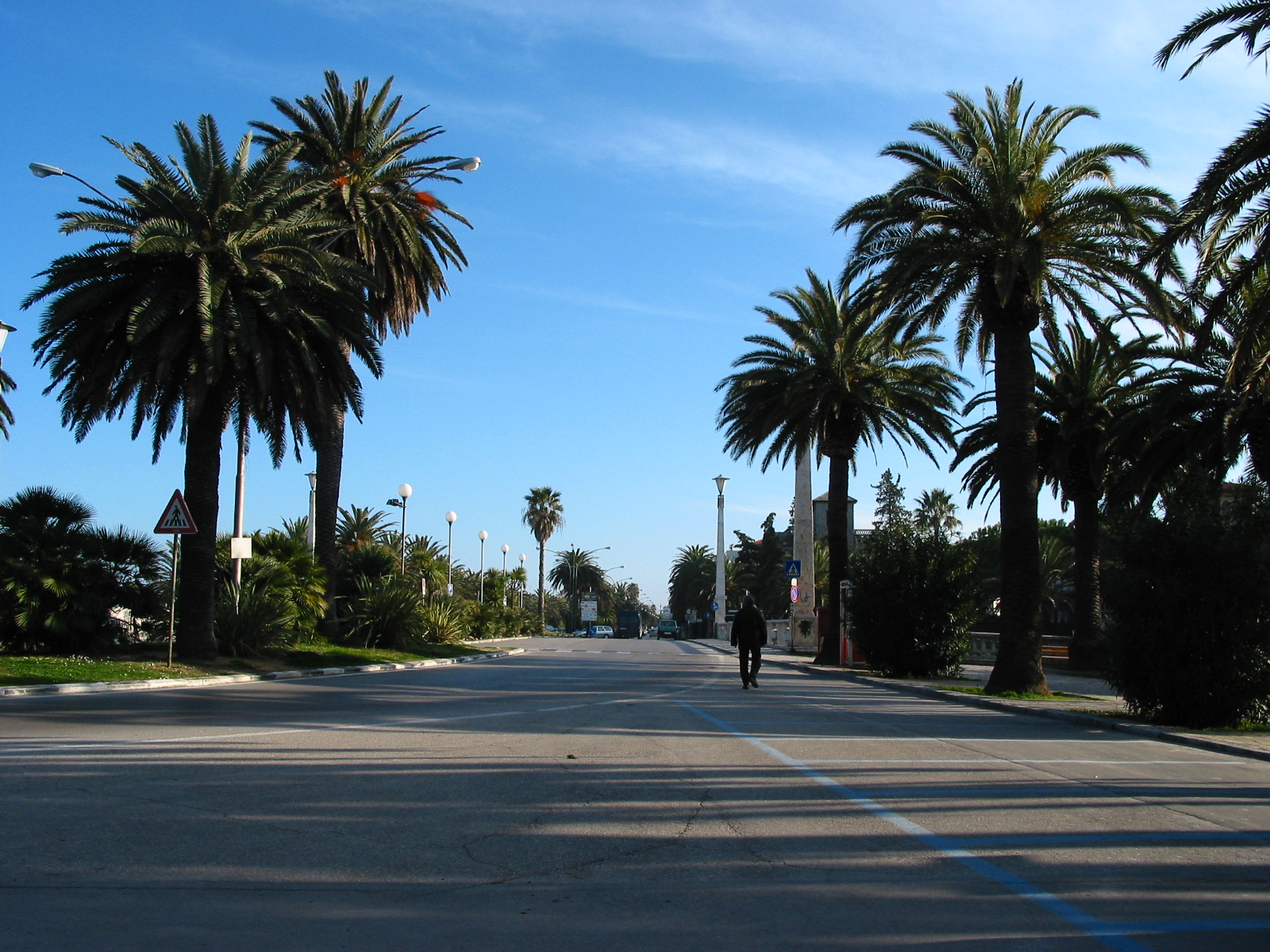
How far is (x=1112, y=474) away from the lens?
100 feet

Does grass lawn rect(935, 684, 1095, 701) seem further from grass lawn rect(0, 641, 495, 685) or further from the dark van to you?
the dark van

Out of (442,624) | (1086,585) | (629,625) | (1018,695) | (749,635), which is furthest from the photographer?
(629,625)

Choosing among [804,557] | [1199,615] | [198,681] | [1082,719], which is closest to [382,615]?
[198,681]

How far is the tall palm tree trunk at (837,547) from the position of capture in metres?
32.8

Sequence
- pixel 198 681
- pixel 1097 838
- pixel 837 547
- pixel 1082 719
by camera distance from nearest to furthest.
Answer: pixel 1097 838, pixel 1082 719, pixel 198 681, pixel 837 547

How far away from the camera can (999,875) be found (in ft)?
19.2

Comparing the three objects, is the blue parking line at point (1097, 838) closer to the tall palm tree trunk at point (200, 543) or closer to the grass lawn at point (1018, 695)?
the grass lawn at point (1018, 695)

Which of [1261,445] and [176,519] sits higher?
[1261,445]

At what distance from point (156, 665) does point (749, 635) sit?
11369 mm

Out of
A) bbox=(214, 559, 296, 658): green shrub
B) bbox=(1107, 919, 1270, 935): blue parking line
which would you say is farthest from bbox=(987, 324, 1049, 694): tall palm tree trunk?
bbox=(1107, 919, 1270, 935): blue parking line

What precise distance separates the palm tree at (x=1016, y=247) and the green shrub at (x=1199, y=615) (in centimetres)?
536

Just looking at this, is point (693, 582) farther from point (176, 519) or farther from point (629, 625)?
point (176, 519)

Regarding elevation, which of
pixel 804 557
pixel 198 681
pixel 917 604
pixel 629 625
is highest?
pixel 804 557

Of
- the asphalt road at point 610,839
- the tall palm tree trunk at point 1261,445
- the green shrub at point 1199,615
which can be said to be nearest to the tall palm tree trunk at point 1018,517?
the green shrub at point 1199,615
